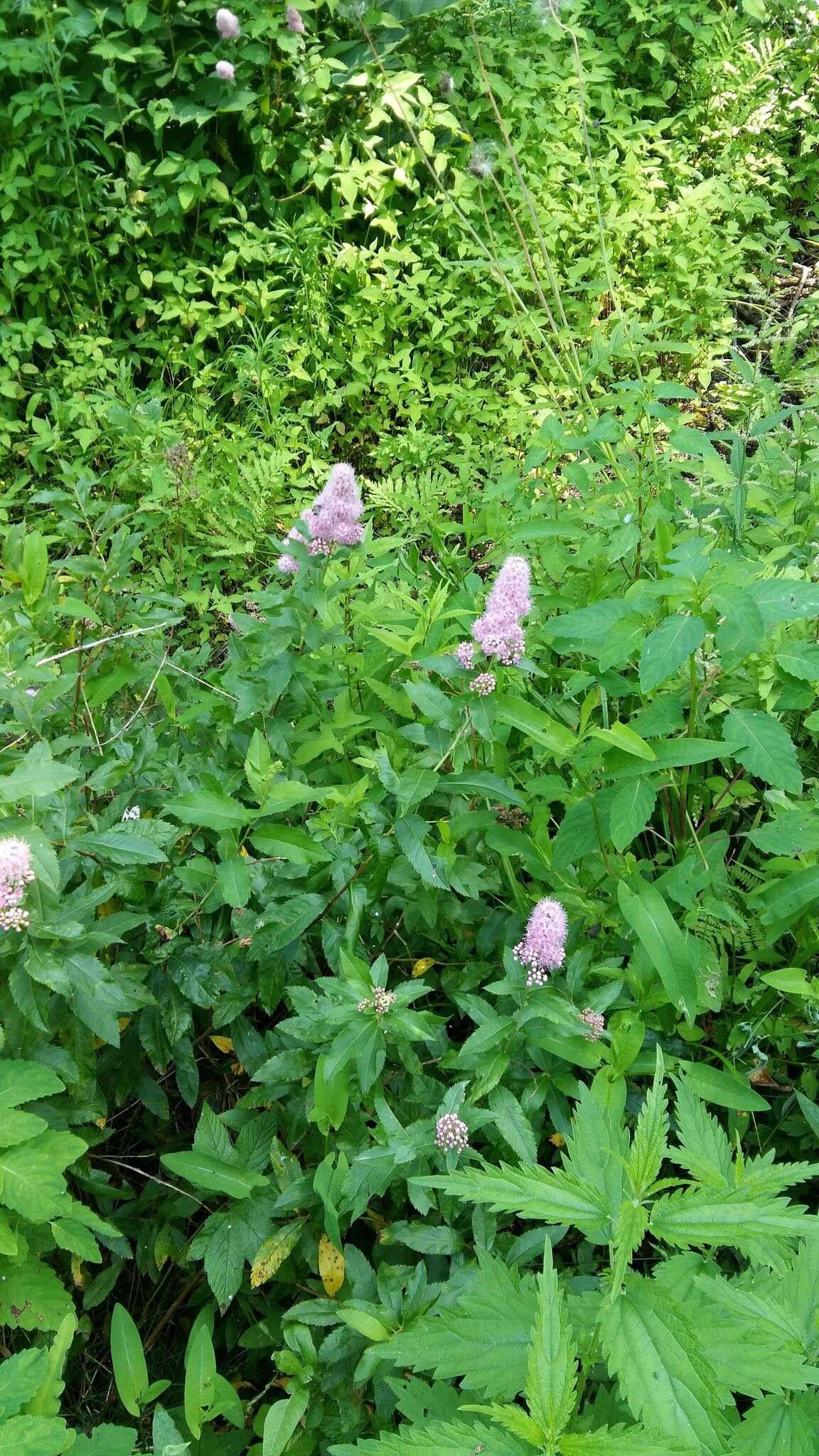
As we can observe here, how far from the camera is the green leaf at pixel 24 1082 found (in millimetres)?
1163

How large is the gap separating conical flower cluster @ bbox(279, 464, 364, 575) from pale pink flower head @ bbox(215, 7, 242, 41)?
2899 mm

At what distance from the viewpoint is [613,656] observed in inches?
55.2

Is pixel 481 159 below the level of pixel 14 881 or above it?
above

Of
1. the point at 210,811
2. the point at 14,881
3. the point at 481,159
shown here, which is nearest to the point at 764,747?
the point at 210,811

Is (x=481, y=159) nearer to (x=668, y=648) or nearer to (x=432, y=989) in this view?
(x=668, y=648)

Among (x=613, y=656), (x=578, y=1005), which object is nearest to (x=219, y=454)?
(x=613, y=656)

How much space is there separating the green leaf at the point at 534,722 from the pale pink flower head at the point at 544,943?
0.22 meters

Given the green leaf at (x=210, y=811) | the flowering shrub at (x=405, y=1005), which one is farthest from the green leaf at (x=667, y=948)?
the green leaf at (x=210, y=811)

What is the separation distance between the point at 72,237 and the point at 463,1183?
3.82m

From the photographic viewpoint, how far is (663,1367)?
2.72 ft

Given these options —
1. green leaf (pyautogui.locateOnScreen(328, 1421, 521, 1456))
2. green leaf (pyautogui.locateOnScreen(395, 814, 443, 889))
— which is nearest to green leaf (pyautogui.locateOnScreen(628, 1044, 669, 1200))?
green leaf (pyautogui.locateOnScreen(328, 1421, 521, 1456))

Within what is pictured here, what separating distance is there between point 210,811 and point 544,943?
1.61 ft

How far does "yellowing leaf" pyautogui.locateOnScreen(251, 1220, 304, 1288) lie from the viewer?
1298 mm

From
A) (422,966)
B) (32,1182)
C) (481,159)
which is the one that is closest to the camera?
(32,1182)
